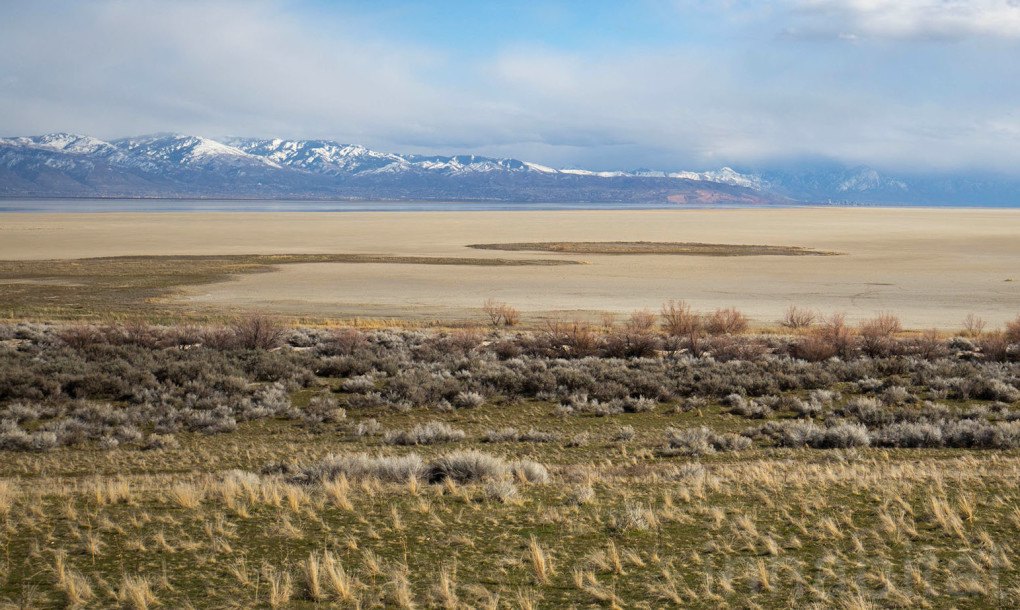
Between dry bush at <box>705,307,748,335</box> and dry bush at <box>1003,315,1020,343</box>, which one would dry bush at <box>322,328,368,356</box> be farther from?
dry bush at <box>1003,315,1020,343</box>

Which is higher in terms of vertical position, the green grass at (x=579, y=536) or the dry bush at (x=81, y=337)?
the green grass at (x=579, y=536)

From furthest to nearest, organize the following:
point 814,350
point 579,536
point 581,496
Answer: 1. point 814,350
2. point 581,496
3. point 579,536

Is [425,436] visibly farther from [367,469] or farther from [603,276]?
[603,276]

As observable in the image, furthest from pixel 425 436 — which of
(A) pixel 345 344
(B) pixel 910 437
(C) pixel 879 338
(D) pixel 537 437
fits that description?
(C) pixel 879 338

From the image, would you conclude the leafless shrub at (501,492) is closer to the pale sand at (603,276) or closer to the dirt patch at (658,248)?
the pale sand at (603,276)

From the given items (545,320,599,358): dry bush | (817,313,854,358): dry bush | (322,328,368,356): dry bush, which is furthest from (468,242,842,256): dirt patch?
(322,328,368,356): dry bush

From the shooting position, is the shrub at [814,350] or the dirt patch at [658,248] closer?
the shrub at [814,350]

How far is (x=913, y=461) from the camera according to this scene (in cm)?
1196

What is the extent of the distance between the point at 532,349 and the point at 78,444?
12000mm

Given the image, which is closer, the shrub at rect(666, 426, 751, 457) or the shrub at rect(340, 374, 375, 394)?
the shrub at rect(666, 426, 751, 457)

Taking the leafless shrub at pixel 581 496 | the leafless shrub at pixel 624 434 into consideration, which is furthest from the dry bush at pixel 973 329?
the leafless shrub at pixel 581 496

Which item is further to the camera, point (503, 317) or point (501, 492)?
point (503, 317)

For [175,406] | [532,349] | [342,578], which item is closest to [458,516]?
[342,578]

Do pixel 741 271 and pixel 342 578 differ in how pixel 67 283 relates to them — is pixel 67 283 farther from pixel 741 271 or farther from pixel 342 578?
pixel 342 578
